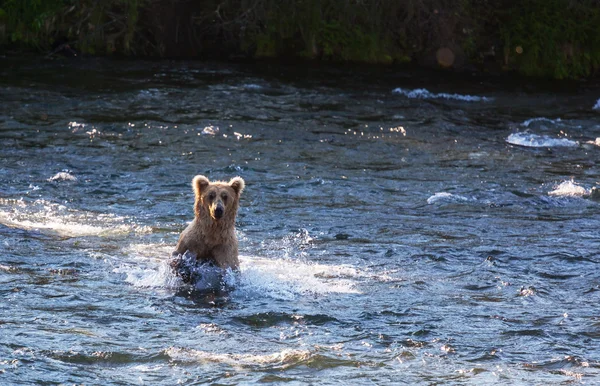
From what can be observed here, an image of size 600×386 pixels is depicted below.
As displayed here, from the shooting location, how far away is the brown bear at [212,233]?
28.8ft

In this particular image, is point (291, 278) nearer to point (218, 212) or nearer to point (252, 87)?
point (218, 212)

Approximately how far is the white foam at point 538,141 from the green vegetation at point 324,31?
7.68 metres

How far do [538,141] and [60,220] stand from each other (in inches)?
340

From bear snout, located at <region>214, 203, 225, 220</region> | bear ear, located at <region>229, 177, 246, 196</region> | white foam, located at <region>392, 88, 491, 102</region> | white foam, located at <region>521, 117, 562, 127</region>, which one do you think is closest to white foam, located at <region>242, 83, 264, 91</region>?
white foam, located at <region>392, 88, 491, 102</region>

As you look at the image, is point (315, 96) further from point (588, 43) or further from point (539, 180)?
point (588, 43)

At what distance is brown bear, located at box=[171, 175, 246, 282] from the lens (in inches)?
346

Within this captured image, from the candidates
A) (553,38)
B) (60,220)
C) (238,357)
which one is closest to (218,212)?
(238,357)

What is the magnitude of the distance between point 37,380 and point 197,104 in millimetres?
12660

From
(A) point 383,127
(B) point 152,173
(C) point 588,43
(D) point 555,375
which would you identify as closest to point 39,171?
(B) point 152,173

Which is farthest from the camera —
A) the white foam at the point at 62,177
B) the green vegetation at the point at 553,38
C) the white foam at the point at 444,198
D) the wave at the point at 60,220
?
the green vegetation at the point at 553,38

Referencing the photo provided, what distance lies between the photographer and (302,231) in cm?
1057

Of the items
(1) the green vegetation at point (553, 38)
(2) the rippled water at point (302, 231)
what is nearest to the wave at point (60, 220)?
(2) the rippled water at point (302, 231)

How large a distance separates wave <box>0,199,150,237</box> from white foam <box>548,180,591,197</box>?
536 centimetres

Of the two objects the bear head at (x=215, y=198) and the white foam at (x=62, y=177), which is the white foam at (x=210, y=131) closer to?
the white foam at (x=62, y=177)
